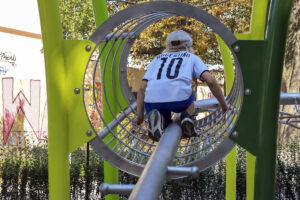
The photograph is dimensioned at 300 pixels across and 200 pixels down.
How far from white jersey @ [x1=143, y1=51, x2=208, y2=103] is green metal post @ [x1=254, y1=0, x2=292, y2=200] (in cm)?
140

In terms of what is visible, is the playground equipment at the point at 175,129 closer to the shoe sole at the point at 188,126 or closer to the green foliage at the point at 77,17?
the shoe sole at the point at 188,126

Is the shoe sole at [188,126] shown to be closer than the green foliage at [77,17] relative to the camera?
Yes

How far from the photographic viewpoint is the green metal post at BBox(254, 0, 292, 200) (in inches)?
54.2

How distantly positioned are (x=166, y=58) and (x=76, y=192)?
118 inches

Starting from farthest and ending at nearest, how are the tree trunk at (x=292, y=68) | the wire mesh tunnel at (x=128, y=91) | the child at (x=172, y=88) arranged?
the tree trunk at (x=292, y=68) → the child at (x=172, y=88) → the wire mesh tunnel at (x=128, y=91)

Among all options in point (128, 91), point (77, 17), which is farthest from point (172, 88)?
point (77, 17)

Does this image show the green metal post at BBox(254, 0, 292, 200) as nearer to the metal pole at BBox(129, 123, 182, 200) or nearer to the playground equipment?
the playground equipment

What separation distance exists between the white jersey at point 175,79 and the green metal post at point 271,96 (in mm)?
1397

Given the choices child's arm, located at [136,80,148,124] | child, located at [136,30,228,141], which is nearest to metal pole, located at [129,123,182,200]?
child, located at [136,30,228,141]

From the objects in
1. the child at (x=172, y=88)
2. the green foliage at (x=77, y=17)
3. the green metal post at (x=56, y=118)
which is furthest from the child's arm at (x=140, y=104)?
the green foliage at (x=77, y=17)

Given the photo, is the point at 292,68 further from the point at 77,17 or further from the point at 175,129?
the point at 175,129

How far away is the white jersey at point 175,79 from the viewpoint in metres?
2.84

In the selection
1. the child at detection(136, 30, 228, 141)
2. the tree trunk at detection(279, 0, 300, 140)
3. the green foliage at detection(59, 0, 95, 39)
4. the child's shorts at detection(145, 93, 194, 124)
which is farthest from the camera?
the green foliage at detection(59, 0, 95, 39)

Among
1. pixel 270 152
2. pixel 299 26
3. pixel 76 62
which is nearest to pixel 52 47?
pixel 76 62
